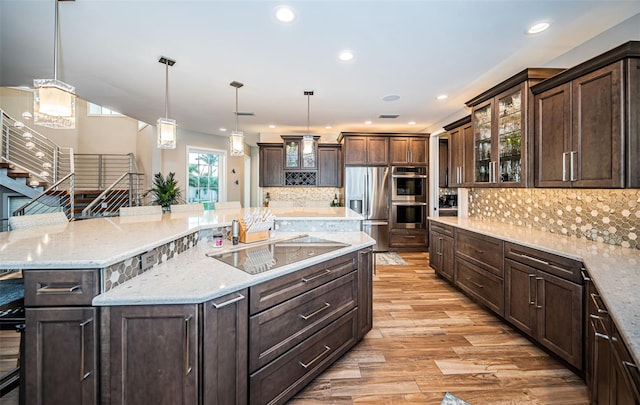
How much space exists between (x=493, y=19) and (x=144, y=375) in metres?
3.29

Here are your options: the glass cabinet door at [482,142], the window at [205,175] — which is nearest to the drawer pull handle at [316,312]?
the glass cabinet door at [482,142]

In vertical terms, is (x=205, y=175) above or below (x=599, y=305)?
above

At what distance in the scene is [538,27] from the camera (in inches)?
89.2

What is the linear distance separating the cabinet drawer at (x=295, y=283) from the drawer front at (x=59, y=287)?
0.72m

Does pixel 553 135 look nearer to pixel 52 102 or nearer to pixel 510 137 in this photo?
pixel 510 137

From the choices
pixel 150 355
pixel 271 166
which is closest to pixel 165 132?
pixel 150 355

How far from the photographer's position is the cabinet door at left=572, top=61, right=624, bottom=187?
184cm

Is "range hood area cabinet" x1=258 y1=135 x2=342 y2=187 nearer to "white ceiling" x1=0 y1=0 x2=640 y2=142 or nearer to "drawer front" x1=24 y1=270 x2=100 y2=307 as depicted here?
"white ceiling" x1=0 y1=0 x2=640 y2=142

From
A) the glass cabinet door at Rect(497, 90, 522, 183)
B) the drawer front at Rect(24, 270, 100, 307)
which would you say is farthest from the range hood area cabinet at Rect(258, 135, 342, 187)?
the drawer front at Rect(24, 270, 100, 307)

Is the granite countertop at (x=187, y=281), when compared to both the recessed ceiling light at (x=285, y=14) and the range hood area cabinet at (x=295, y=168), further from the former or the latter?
the range hood area cabinet at (x=295, y=168)

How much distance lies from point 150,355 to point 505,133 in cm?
359

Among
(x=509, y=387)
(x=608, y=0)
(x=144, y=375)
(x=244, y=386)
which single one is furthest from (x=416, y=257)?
(x=144, y=375)

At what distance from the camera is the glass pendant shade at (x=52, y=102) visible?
176 centimetres

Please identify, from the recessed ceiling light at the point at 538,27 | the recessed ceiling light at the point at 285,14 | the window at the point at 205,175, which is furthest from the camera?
the window at the point at 205,175
